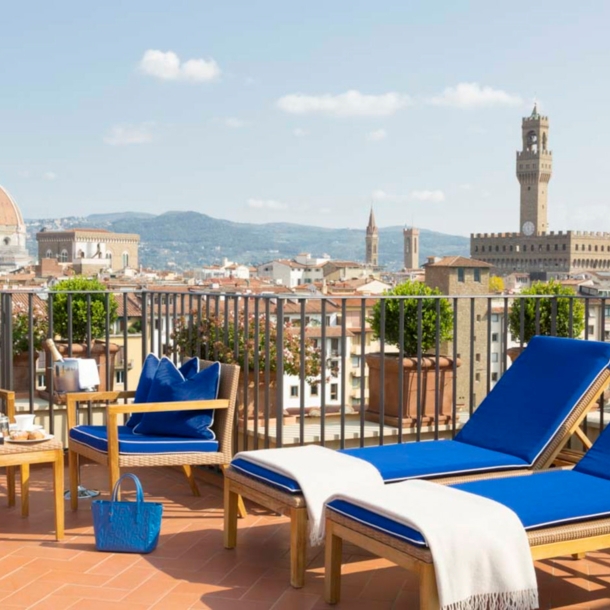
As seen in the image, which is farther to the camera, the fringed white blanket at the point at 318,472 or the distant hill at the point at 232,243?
the distant hill at the point at 232,243

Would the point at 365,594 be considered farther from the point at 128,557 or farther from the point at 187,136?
the point at 187,136

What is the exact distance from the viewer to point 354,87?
134000 millimetres

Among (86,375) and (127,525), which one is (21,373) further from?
(127,525)

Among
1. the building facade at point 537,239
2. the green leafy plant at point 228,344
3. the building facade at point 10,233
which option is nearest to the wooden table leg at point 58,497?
the green leafy plant at point 228,344

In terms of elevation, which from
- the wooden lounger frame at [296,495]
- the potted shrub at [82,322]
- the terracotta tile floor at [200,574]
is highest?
the potted shrub at [82,322]

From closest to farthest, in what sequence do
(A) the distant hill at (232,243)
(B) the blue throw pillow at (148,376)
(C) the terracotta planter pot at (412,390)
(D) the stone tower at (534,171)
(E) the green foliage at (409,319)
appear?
(B) the blue throw pillow at (148,376) < (C) the terracotta planter pot at (412,390) < (E) the green foliage at (409,319) < (D) the stone tower at (534,171) < (A) the distant hill at (232,243)

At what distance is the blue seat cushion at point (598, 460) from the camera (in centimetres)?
355

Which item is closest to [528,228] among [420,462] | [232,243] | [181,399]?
[232,243]

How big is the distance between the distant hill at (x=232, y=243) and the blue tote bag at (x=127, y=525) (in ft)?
567

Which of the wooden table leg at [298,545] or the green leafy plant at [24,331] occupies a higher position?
the green leafy plant at [24,331]

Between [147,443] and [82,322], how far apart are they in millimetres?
4998

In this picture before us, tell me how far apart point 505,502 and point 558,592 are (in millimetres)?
573

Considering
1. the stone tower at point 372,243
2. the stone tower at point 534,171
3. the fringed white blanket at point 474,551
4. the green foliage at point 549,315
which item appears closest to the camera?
the fringed white blanket at point 474,551

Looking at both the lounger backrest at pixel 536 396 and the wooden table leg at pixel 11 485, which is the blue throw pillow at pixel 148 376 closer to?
the wooden table leg at pixel 11 485
